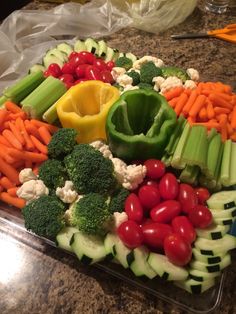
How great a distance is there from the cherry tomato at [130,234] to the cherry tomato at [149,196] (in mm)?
87

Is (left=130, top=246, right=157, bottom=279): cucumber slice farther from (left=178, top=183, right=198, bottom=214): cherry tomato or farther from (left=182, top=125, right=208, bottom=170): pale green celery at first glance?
(left=182, top=125, right=208, bottom=170): pale green celery

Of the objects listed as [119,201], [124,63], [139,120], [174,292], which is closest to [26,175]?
[119,201]

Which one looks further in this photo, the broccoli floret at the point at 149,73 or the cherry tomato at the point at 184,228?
the broccoli floret at the point at 149,73

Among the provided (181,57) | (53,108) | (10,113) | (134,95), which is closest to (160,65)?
(181,57)

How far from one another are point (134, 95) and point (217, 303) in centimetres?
61

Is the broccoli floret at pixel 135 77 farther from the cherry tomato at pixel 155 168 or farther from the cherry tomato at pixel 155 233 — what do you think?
the cherry tomato at pixel 155 233

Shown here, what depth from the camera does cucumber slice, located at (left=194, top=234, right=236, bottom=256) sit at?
32.2 inches

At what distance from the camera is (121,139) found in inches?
38.3

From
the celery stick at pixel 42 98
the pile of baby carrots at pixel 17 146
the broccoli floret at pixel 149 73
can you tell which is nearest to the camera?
the pile of baby carrots at pixel 17 146

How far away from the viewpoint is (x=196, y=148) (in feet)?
3.16

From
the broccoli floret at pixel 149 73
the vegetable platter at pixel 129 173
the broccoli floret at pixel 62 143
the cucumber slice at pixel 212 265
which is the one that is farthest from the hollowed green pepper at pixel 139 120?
the cucumber slice at pixel 212 265

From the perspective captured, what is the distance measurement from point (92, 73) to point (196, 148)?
0.53 meters

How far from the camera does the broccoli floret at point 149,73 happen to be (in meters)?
1.27

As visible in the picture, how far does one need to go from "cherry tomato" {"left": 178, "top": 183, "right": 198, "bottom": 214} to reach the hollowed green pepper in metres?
0.15
